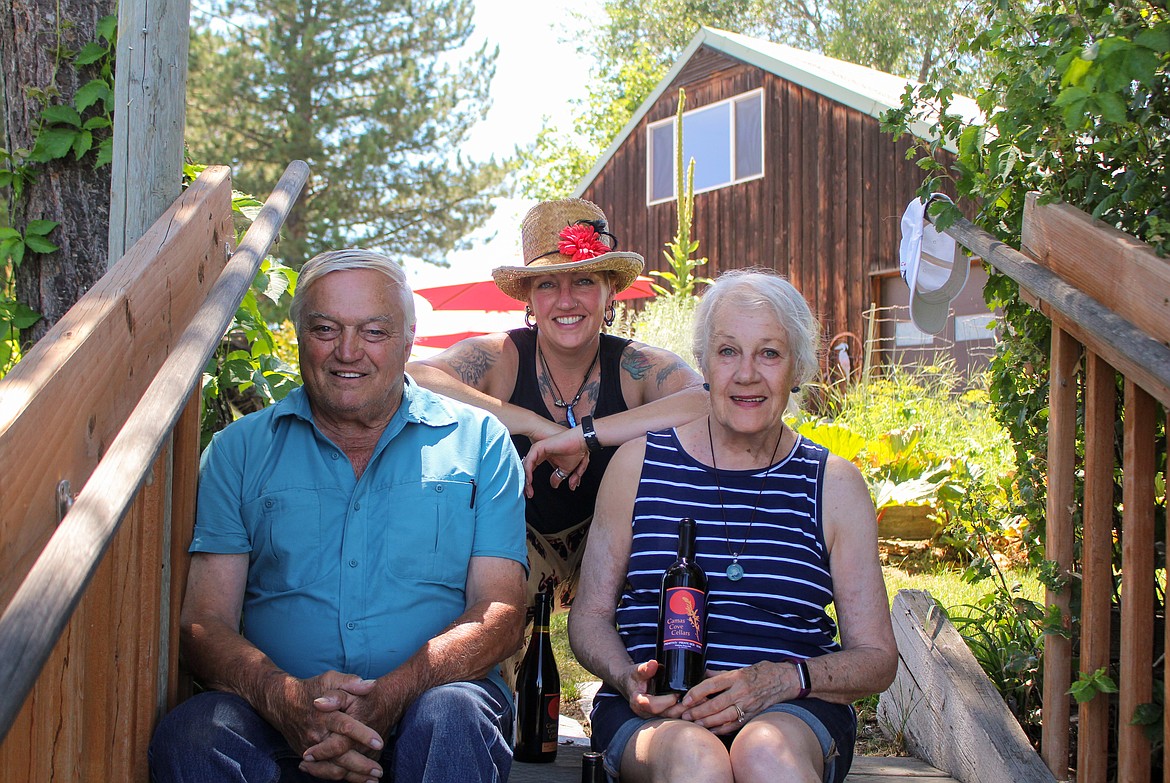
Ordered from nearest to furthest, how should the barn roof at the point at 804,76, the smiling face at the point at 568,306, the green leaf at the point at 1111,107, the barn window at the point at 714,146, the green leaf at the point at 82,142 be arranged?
the green leaf at the point at 1111,107 → the green leaf at the point at 82,142 → the smiling face at the point at 568,306 → the barn roof at the point at 804,76 → the barn window at the point at 714,146

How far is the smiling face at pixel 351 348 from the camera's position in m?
2.53

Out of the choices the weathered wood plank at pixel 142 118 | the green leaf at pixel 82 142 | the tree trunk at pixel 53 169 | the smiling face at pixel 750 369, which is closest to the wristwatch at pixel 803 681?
the smiling face at pixel 750 369

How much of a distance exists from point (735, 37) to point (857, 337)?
15.6 feet

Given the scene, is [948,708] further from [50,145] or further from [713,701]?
[50,145]

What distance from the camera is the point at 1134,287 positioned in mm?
2047

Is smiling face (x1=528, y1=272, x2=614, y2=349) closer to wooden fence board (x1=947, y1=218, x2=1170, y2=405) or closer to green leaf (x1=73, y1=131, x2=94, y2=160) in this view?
wooden fence board (x1=947, y1=218, x2=1170, y2=405)

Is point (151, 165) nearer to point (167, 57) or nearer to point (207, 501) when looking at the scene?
point (167, 57)

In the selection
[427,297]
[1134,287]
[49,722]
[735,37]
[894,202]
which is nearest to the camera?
[49,722]

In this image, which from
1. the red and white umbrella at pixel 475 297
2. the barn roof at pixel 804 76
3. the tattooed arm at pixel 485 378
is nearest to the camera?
the tattooed arm at pixel 485 378

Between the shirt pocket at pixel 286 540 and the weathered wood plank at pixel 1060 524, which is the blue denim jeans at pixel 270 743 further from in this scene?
the weathered wood plank at pixel 1060 524

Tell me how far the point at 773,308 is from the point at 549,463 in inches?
41.2

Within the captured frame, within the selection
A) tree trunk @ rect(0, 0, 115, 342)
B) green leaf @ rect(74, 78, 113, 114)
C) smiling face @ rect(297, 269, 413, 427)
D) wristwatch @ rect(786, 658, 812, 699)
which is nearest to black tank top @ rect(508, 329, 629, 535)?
smiling face @ rect(297, 269, 413, 427)

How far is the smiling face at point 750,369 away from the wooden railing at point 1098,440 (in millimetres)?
568

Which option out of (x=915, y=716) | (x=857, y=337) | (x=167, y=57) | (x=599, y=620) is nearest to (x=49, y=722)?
(x=599, y=620)
